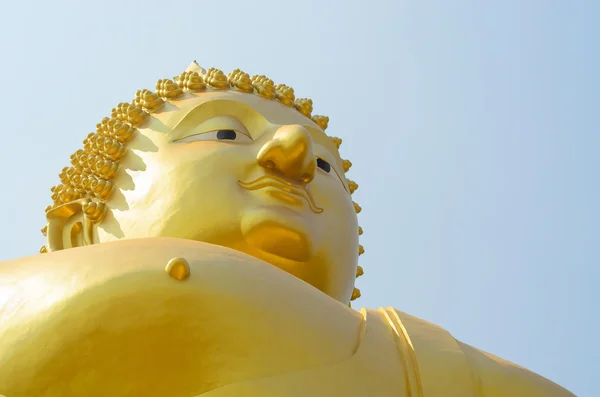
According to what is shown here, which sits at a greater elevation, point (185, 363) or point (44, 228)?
point (44, 228)

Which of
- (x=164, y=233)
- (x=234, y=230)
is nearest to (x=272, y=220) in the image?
(x=234, y=230)

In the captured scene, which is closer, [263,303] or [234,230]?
[263,303]

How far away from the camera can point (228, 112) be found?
5145 mm

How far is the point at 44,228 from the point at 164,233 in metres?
1.25

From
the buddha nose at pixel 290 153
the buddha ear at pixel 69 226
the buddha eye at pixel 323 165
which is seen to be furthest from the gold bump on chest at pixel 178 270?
the buddha eye at pixel 323 165

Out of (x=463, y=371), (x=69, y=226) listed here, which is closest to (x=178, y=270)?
(x=463, y=371)

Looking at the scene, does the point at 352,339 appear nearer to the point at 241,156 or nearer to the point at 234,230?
the point at 234,230

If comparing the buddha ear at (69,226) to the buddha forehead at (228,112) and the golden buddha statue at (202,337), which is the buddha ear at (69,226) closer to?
the buddha forehead at (228,112)

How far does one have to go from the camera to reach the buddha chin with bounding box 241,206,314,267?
184 inches

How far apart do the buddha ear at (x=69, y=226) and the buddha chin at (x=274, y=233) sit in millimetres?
967

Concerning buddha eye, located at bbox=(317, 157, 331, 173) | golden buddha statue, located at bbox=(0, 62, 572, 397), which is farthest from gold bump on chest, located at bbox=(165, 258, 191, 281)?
buddha eye, located at bbox=(317, 157, 331, 173)

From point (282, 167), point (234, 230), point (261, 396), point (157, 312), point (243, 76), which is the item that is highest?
point (243, 76)

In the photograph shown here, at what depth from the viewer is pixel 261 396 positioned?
318cm

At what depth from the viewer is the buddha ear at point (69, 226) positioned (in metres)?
5.16
